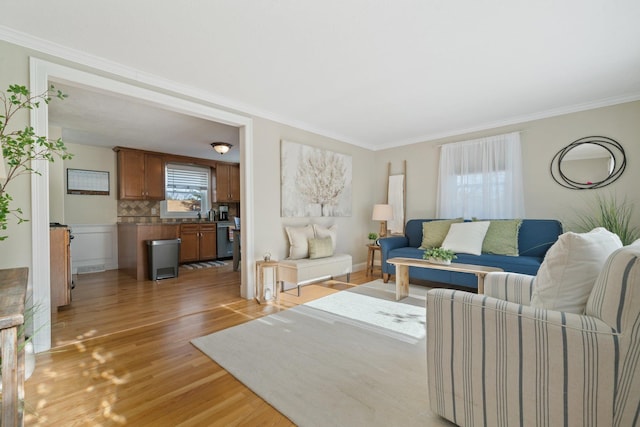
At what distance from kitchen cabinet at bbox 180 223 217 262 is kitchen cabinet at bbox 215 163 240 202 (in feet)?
2.75

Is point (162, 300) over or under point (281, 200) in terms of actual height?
under

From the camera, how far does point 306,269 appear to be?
3635mm

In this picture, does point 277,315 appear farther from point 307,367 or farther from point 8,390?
point 8,390

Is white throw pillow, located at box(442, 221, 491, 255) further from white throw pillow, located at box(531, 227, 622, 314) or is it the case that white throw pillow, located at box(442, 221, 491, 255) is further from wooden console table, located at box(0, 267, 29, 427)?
wooden console table, located at box(0, 267, 29, 427)

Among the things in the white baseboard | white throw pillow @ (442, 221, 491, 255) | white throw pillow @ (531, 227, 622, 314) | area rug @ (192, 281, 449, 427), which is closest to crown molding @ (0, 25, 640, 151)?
white throw pillow @ (442, 221, 491, 255)

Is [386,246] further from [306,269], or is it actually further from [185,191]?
[185,191]

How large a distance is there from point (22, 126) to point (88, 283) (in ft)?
10.5

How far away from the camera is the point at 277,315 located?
2.99 metres

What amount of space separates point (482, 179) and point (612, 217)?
1.53 meters

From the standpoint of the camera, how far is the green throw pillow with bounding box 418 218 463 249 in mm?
4266

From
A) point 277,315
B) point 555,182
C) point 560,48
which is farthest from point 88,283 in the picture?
point 555,182

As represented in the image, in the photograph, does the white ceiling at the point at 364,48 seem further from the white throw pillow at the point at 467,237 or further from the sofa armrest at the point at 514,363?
the sofa armrest at the point at 514,363

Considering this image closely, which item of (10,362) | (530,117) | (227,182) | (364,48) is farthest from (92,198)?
(530,117)

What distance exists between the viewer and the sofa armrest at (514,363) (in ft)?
3.45
